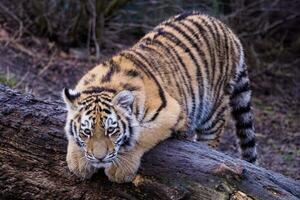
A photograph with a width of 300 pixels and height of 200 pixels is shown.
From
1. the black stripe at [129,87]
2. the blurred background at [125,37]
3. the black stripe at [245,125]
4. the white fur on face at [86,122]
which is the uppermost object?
the blurred background at [125,37]

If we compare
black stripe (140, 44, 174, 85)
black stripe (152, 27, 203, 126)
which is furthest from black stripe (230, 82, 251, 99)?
black stripe (140, 44, 174, 85)

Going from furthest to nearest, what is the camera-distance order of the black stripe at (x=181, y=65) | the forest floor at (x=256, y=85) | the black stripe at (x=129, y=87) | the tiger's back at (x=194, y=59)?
the forest floor at (x=256, y=85)
the black stripe at (x=181, y=65)
the tiger's back at (x=194, y=59)
the black stripe at (x=129, y=87)

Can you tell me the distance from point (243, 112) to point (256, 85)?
4.67 metres

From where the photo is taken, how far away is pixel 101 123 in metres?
3.48

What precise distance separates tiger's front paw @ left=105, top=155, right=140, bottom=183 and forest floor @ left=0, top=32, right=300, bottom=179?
3.24m

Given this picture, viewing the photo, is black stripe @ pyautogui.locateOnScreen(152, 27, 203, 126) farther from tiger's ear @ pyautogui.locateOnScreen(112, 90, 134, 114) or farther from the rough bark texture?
Result: tiger's ear @ pyautogui.locateOnScreen(112, 90, 134, 114)

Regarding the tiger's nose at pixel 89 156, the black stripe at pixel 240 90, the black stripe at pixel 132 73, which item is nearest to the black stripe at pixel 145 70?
the black stripe at pixel 132 73

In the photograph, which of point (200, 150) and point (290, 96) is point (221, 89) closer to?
point (200, 150)

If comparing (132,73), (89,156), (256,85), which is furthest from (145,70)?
(256,85)

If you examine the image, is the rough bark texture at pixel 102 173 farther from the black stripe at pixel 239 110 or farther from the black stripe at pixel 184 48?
the black stripe at pixel 239 110

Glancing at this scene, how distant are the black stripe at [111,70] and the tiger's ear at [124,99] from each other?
33cm

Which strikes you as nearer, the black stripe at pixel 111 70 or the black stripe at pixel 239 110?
the black stripe at pixel 111 70

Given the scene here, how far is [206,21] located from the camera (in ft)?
17.5

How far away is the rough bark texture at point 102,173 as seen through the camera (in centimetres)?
361
